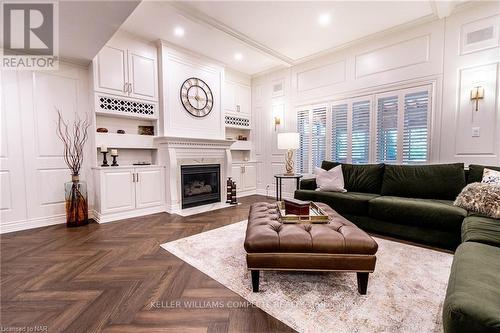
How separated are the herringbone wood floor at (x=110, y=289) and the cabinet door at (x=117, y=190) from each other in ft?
2.19

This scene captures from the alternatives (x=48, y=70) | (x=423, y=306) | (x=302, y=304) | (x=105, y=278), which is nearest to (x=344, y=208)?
(x=423, y=306)

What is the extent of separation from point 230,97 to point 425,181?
4.02m

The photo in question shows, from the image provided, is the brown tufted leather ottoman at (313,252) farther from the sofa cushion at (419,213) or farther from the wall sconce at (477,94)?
the wall sconce at (477,94)

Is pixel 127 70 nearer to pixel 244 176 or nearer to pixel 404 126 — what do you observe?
pixel 244 176

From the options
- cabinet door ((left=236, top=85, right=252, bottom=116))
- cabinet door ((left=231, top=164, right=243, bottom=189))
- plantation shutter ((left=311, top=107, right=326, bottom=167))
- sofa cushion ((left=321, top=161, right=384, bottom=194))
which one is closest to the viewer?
sofa cushion ((left=321, top=161, right=384, bottom=194))

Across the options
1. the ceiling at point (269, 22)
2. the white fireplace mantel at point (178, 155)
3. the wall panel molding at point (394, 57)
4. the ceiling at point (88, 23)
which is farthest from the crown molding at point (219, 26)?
the white fireplace mantel at point (178, 155)

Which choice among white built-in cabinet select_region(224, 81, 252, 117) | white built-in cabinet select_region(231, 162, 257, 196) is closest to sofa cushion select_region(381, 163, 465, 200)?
white built-in cabinet select_region(231, 162, 257, 196)

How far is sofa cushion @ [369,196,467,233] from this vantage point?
2.29 m

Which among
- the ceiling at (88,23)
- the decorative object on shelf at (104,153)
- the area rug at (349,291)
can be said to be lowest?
the area rug at (349,291)

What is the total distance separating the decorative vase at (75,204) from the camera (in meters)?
3.26

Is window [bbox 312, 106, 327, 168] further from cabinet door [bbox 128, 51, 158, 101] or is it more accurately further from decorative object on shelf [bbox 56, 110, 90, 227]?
decorative object on shelf [bbox 56, 110, 90, 227]

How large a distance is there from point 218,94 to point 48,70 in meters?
2.72

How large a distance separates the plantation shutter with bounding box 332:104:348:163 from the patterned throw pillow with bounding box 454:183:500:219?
2.01 meters

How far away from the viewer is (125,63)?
369 cm
